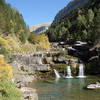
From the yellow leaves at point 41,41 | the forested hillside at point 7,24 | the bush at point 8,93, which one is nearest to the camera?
the bush at point 8,93

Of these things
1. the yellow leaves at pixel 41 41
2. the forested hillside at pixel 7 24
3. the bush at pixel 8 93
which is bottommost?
the bush at pixel 8 93

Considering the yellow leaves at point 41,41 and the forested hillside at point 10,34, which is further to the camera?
the yellow leaves at point 41,41

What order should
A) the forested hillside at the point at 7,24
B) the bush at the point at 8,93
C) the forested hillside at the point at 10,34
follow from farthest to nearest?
the forested hillside at the point at 7,24 → the forested hillside at the point at 10,34 → the bush at the point at 8,93

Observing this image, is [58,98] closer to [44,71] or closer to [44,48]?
[44,71]

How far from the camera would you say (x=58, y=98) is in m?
32.2

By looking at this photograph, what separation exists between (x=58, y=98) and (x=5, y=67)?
1484 centimetres

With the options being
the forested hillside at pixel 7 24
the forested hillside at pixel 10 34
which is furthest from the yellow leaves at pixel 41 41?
the forested hillside at pixel 7 24

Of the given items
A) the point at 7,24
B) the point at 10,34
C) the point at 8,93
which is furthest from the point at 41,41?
the point at 8,93

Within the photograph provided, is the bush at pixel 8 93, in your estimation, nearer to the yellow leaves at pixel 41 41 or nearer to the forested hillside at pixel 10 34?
the forested hillside at pixel 10 34

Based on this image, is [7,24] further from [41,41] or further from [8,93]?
[8,93]

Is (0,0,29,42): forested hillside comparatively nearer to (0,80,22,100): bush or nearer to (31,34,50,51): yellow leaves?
(31,34,50,51): yellow leaves

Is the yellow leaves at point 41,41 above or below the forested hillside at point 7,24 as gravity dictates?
below

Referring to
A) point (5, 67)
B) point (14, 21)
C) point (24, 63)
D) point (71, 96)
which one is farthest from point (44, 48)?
point (71, 96)

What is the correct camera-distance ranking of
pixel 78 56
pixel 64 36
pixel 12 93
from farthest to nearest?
pixel 64 36, pixel 78 56, pixel 12 93
